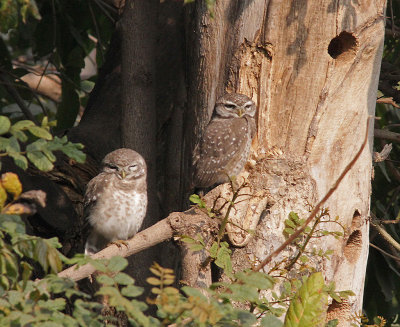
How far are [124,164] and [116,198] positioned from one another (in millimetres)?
291

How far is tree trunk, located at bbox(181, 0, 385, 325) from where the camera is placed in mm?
4348

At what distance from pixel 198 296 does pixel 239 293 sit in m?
0.23

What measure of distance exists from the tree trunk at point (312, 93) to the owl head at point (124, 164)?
0.95m

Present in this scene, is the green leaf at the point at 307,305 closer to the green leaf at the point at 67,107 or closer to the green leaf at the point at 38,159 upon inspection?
the green leaf at the point at 38,159

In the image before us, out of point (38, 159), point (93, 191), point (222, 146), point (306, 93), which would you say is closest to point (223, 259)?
point (38, 159)

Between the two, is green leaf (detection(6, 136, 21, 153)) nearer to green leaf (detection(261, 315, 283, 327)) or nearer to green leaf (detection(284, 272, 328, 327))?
green leaf (detection(261, 315, 283, 327))

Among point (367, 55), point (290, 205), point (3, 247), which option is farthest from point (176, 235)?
point (367, 55)

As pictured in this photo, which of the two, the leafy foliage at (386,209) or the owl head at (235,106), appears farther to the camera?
the leafy foliage at (386,209)

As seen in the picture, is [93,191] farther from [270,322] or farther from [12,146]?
[270,322]

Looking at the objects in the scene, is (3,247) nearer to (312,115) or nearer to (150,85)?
(312,115)

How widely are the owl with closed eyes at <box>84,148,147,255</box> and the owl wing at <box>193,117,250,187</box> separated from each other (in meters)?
0.48

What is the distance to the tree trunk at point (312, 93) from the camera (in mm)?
4348

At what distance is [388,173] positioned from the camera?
612cm

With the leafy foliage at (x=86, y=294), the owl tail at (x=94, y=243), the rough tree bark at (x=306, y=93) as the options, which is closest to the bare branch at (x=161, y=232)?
the rough tree bark at (x=306, y=93)
